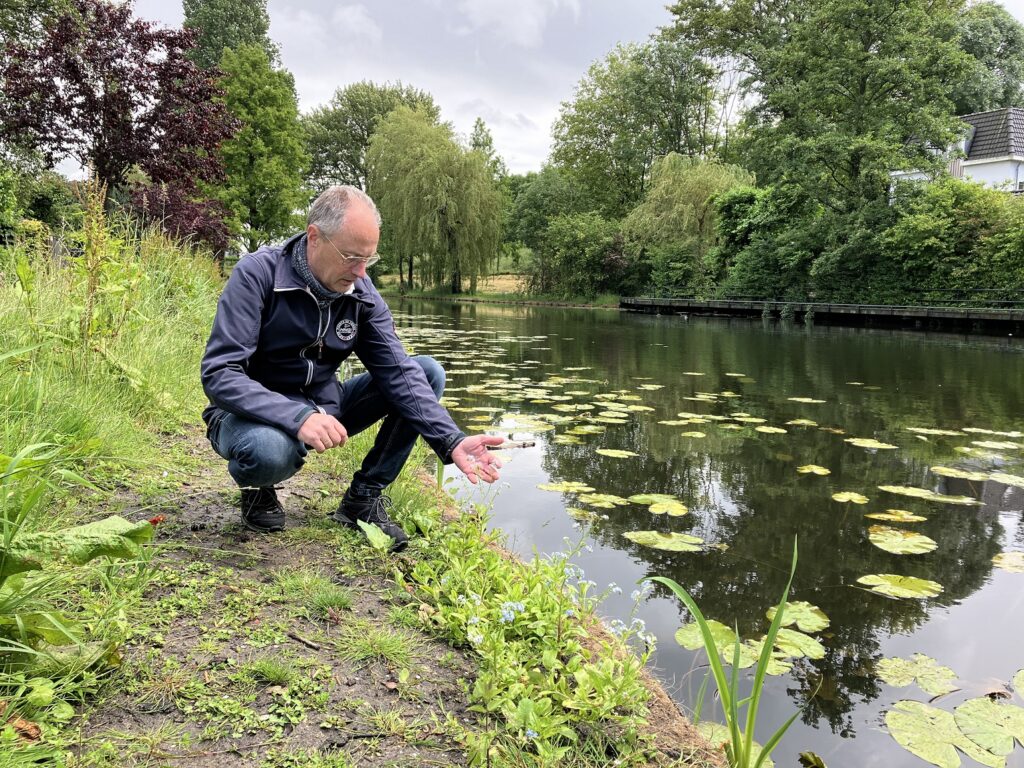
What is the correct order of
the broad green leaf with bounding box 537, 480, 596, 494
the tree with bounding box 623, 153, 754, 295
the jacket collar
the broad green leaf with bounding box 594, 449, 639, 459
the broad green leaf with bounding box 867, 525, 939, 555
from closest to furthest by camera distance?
the jacket collar → the broad green leaf with bounding box 867, 525, 939, 555 → the broad green leaf with bounding box 537, 480, 596, 494 → the broad green leaf with bounding box 594, 449, 639, 459 → the tree with bounding box 623, 153, 754, 295

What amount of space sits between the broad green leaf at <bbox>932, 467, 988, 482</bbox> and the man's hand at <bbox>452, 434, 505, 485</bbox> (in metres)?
3.41

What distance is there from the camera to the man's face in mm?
1951

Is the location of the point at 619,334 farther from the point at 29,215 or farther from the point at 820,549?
the point at 29,215

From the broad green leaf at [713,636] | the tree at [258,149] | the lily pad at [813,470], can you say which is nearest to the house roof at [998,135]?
the tree at [258,149]

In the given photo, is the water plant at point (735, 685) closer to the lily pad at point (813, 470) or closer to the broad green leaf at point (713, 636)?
the broad green leaf at point (713, 636)

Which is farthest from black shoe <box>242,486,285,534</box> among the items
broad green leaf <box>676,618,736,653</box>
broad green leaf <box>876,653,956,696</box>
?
broad green leaf <box>876,653,956,696</box>

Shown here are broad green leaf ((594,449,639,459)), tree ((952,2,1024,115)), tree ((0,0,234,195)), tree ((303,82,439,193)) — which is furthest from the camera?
Result: tree ((303,82,439,193))

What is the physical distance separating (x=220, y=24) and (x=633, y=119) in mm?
19827

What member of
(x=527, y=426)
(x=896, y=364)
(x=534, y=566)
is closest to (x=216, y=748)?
(x=534, y=566)

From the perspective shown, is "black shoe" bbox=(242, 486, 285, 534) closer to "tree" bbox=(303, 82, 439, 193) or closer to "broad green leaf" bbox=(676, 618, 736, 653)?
"broad green leaf" bbox=(676, 618, 736, 653)

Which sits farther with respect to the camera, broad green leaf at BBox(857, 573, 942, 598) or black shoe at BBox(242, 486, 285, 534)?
broad green leaf at BBox(857, 573, 942, 598)

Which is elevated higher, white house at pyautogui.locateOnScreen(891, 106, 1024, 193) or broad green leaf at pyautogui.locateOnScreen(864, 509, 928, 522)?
white house at pyautogui.locateOnScreen(891, 106, 1024, 193)

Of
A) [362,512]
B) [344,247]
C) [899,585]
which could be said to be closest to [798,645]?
[899,585]

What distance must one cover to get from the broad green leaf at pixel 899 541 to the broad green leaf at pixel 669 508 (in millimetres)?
864
